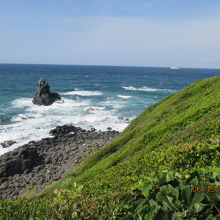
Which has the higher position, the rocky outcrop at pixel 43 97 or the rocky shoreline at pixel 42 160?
the rocky outcrop at pixel 43 97

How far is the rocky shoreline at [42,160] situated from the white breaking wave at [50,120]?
3.73 meters

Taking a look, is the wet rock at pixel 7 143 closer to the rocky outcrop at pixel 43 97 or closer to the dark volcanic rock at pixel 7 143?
the dark volcanic rock at pixel 7 143

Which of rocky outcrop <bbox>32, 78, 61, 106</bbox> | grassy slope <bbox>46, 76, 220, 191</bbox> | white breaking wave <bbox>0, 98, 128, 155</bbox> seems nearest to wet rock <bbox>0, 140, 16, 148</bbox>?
white breaking wave <bbox>0, 98, 128, 155</bbox>

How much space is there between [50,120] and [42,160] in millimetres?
17471

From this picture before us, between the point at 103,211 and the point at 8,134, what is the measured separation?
1305 inches

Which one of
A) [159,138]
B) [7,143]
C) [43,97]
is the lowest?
[7,143]

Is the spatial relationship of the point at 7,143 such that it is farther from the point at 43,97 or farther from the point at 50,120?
the point at 43,97

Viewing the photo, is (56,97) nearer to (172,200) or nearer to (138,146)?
(138,146)

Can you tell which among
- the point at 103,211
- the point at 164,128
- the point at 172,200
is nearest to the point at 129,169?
the point at 103,211

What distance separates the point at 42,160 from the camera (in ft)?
83.1

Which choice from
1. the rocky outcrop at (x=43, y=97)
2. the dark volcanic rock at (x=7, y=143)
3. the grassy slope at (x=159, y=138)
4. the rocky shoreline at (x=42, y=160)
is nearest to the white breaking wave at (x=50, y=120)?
the dark volcanic rock at (x=7, y=143)

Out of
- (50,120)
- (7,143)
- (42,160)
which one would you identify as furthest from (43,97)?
(42,160)

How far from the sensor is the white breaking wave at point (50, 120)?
3381 centimetres

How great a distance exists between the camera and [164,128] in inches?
545
